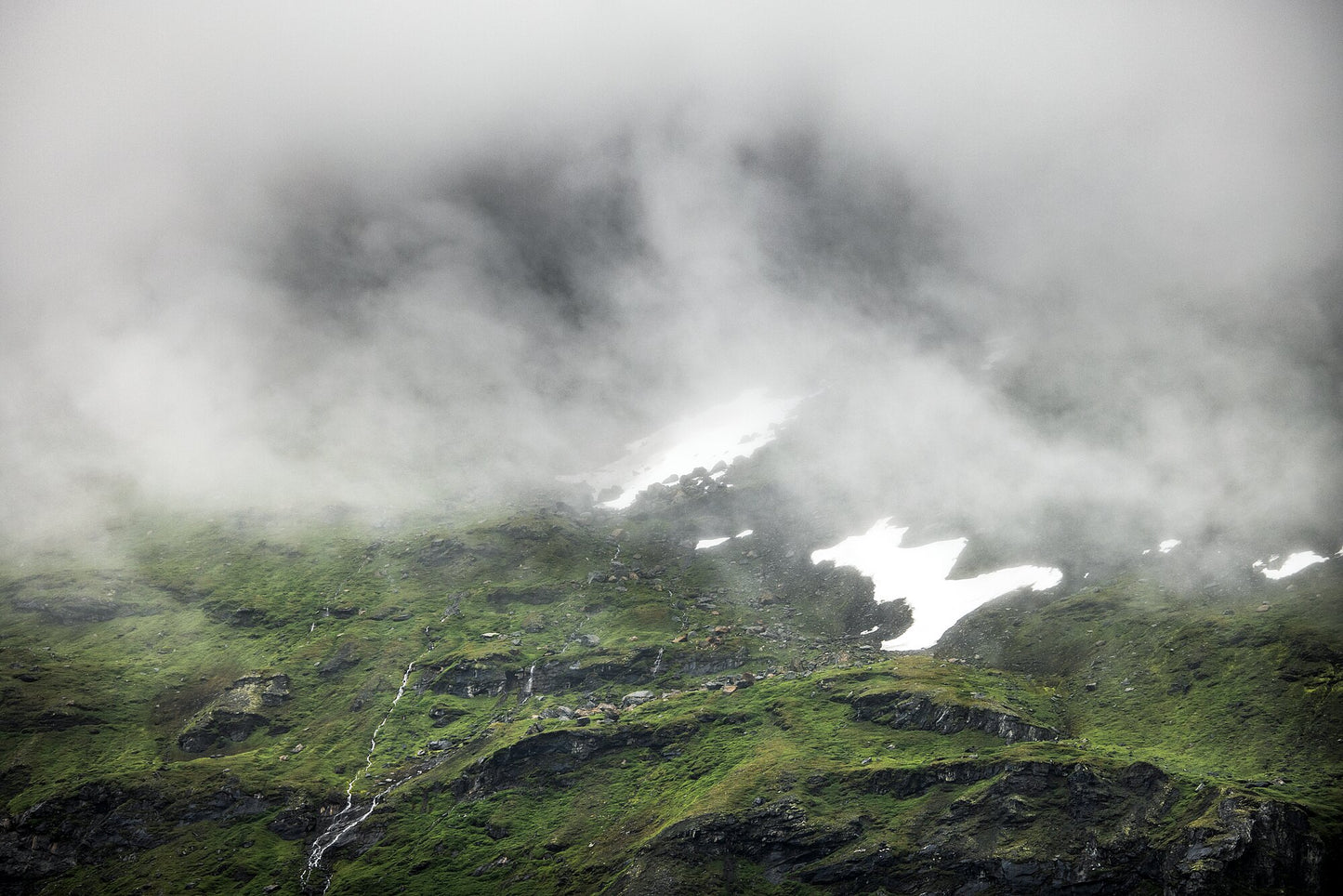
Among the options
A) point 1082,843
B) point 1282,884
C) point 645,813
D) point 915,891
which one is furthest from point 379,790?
point 1282,884

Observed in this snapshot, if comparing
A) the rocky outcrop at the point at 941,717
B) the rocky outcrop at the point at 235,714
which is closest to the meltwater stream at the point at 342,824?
the rocky outcrop at the point at 235,714

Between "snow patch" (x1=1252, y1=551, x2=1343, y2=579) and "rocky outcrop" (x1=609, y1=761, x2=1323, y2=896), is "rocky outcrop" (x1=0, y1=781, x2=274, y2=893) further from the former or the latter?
"snow patch" (x1=1252, y1=551, x2=1343, y2=579)

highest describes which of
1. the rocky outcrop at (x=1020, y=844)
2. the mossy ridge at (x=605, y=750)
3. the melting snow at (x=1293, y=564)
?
the melting snow at (x=1293, y=564)

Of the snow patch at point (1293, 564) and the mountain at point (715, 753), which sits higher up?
the snow patch at point (1293, 564)

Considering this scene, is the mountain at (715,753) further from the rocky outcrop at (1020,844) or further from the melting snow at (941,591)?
the melting snow at (941,591)

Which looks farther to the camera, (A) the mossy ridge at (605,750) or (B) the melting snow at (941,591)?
(B) the melting snow at (941,591)

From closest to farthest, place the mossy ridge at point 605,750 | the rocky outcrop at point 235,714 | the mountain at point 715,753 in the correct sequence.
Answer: the mountain at point 715,753
the mossy ridge at point 605,750
the rocky outcrop at point 235,714

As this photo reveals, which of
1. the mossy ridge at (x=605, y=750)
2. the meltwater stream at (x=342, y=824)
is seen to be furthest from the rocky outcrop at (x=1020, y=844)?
the meltwater stream at (x=342, y=824)

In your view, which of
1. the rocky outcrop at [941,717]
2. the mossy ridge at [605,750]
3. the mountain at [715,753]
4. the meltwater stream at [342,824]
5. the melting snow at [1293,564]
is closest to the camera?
the mountain at [715,753]

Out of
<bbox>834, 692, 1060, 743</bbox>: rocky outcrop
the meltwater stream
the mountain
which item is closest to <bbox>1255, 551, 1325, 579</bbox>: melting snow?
the mountain
